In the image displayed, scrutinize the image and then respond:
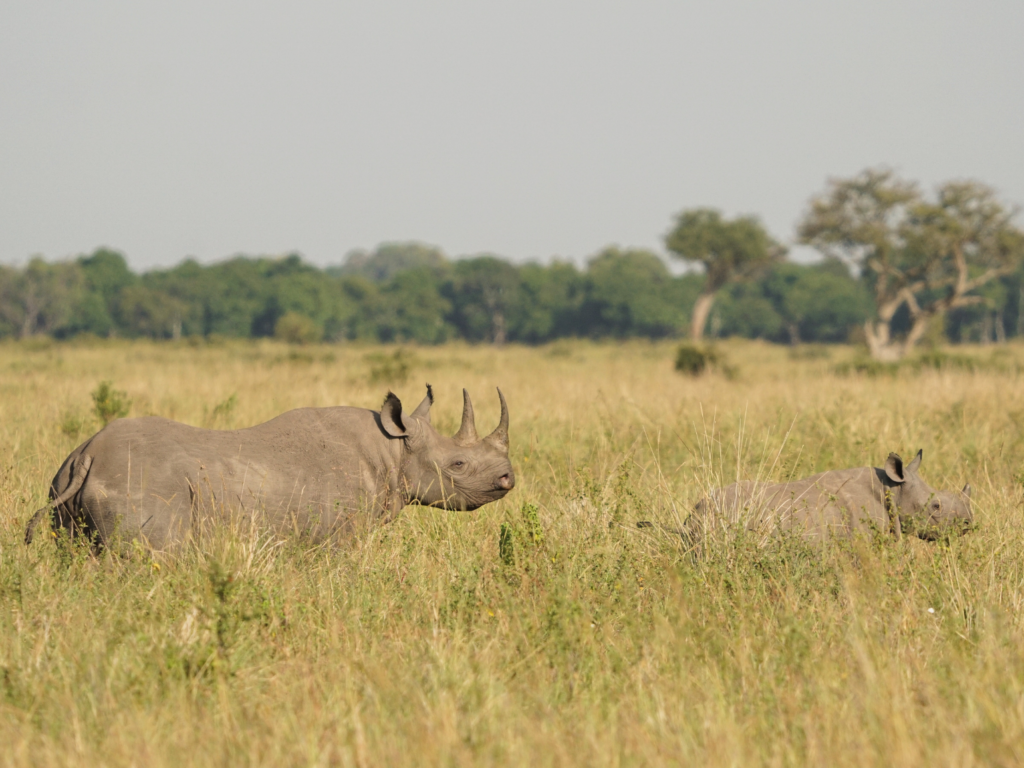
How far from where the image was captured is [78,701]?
339 cm

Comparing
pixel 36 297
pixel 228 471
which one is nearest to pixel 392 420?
pixel 228 471

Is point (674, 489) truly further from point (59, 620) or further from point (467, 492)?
point (59, 620)

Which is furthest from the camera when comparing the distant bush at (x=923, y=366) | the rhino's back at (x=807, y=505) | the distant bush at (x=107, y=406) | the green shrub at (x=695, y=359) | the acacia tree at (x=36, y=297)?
the acacia tree at (x=36, y=297)

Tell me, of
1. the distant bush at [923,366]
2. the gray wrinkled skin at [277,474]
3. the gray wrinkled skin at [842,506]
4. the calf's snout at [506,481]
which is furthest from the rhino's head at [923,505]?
the distant bush at [923,366]

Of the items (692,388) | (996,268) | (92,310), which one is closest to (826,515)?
(692,388)

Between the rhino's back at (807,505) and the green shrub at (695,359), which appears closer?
the rhino's back at (807,505)

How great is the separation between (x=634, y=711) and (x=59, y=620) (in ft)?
7.76

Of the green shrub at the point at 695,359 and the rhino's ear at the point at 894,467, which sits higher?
the green shrub at the point at 695,359

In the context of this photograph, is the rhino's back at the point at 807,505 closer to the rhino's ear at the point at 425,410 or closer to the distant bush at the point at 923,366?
the rhino's ear at the point at 425,410

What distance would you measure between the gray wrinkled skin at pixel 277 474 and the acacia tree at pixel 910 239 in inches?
1034

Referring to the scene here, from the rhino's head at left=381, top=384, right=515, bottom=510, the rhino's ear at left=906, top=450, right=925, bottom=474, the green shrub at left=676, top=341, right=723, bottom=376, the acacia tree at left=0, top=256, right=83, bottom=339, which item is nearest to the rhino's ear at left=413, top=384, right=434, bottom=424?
the rhino's head at left=381, top=384, right=515, bottom=510

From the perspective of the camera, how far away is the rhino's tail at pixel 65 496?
4805 mm

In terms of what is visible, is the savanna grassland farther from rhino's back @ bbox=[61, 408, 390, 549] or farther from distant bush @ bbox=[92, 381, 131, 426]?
distant bush @ bbox=[92, 381, 131, 426]

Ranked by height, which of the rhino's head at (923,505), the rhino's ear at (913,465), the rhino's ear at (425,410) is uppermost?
the rhino's ear at (425,410)
